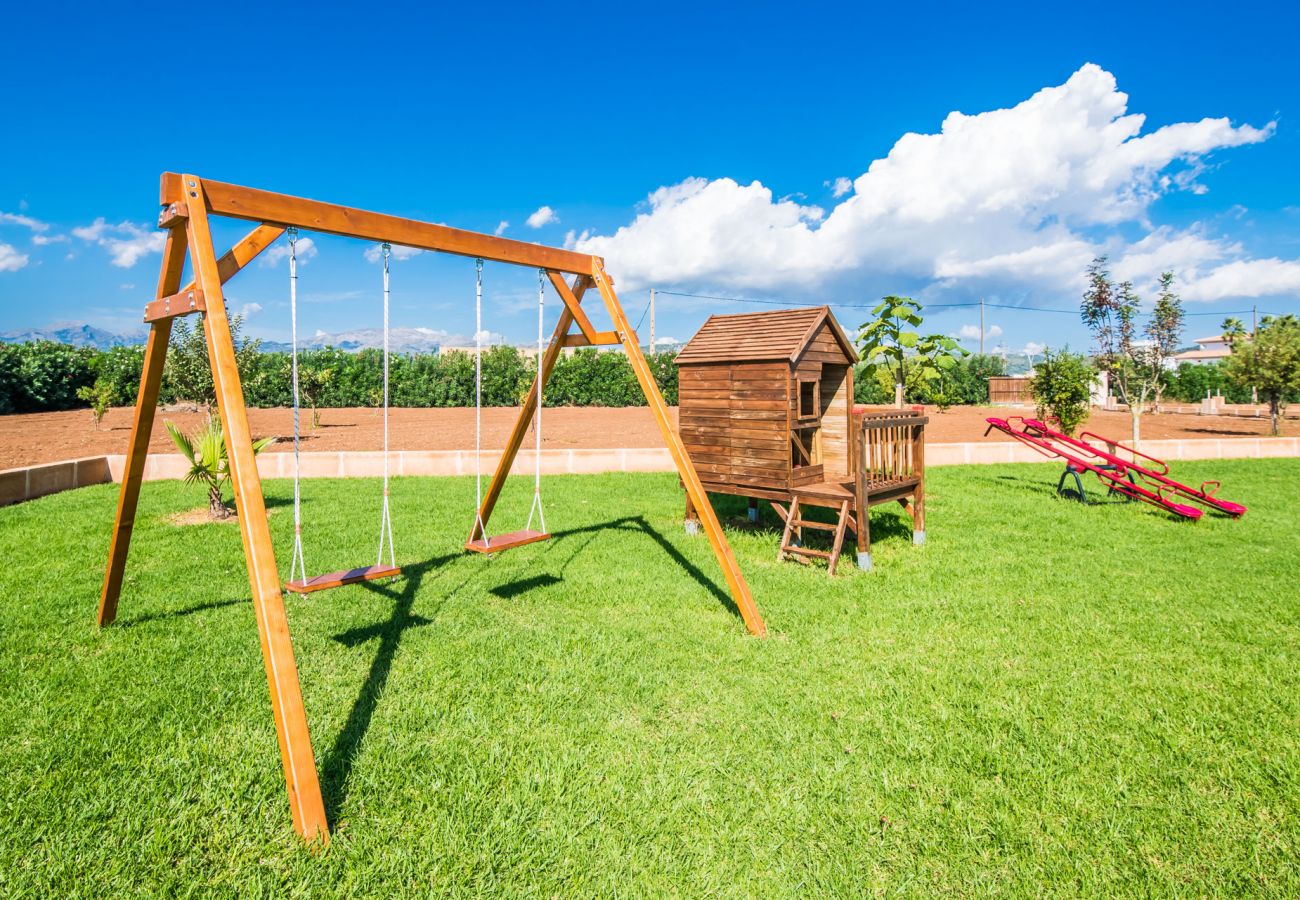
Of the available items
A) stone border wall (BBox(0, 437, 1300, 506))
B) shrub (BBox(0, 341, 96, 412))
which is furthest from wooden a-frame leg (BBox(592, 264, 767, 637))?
shrub (BBox(0, 341, 96, 412))

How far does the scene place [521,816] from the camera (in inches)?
121

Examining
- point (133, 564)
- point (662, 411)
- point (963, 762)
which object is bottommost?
point (963, 762)

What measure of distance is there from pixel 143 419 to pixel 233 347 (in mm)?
1360

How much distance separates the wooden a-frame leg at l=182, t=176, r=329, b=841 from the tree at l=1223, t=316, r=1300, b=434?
2618 cm

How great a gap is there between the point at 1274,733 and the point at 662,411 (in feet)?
13.6

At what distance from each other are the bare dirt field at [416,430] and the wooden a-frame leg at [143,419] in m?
10.2

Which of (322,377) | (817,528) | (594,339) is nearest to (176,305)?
(594,339)

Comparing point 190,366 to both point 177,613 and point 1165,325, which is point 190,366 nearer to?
point 177,613

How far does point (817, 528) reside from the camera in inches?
292

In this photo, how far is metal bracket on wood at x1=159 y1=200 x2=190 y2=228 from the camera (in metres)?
3.64

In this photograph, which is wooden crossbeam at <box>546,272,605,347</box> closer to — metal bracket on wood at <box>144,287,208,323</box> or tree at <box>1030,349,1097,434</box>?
metal bracket on wood at <box>144,287,208,323</box>

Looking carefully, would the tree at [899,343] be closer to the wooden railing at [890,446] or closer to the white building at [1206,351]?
the wooden railing at [890,446]

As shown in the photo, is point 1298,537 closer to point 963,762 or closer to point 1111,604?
point 1111,604

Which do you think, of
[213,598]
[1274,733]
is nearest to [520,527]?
[213,598]
